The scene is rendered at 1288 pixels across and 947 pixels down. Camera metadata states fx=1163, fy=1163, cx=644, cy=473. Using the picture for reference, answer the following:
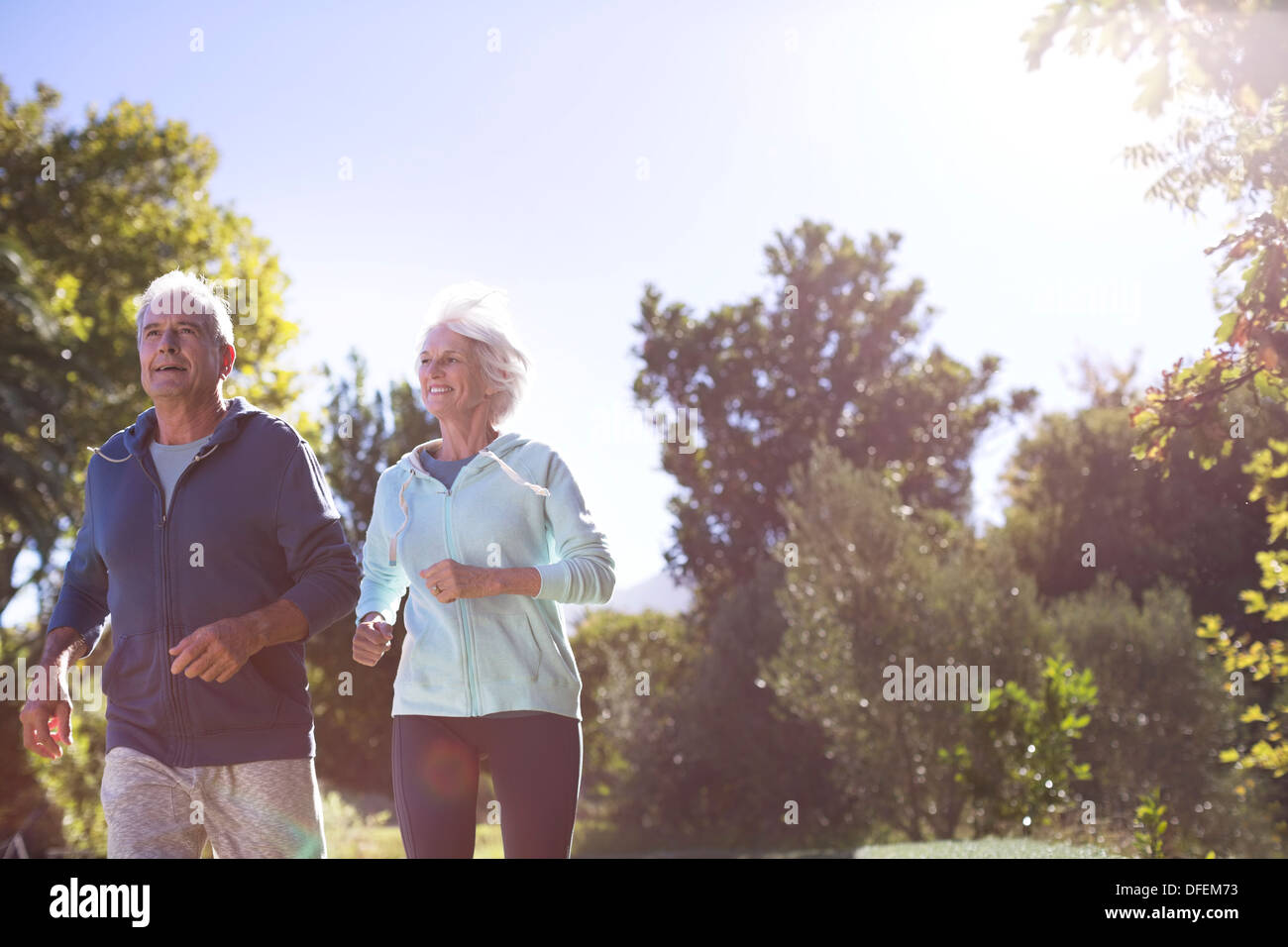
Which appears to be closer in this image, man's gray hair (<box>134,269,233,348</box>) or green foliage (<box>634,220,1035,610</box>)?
man's gray hair (<box>134,269,233,348</box>)

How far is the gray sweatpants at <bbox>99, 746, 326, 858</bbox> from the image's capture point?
343 centimetres

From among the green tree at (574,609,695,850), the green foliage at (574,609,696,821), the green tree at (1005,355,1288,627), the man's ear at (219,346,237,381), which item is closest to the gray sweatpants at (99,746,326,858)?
the man's ear at (219,346,237,381)

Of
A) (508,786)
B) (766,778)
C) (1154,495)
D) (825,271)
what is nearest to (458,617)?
(508,786)

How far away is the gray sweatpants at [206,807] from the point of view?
343 centimetres

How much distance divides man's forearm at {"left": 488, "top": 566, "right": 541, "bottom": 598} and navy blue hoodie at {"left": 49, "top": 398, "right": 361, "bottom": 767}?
0.54 metres

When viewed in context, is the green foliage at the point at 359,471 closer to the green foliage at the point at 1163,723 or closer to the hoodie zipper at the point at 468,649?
the green foliage at the point at 1163,723

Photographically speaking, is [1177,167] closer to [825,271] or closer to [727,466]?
[727,466]

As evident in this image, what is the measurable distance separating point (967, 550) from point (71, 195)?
67.5 ft

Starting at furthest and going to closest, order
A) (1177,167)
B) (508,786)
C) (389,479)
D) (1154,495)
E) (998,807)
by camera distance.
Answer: (1154,495) < (998,807) < (1177,167) < (389,479) < (508,786)

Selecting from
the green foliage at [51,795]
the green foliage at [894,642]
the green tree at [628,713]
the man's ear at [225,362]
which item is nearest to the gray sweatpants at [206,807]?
the man's ear at [225,362]

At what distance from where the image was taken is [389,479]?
3.89m

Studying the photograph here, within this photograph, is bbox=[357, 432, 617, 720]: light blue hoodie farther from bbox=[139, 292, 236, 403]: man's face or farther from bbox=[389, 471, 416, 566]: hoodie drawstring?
bbox=[139, 292, 236, 403]: man's face

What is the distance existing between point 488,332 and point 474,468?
45 cm

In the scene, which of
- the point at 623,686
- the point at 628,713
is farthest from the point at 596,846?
the point at 623,686
